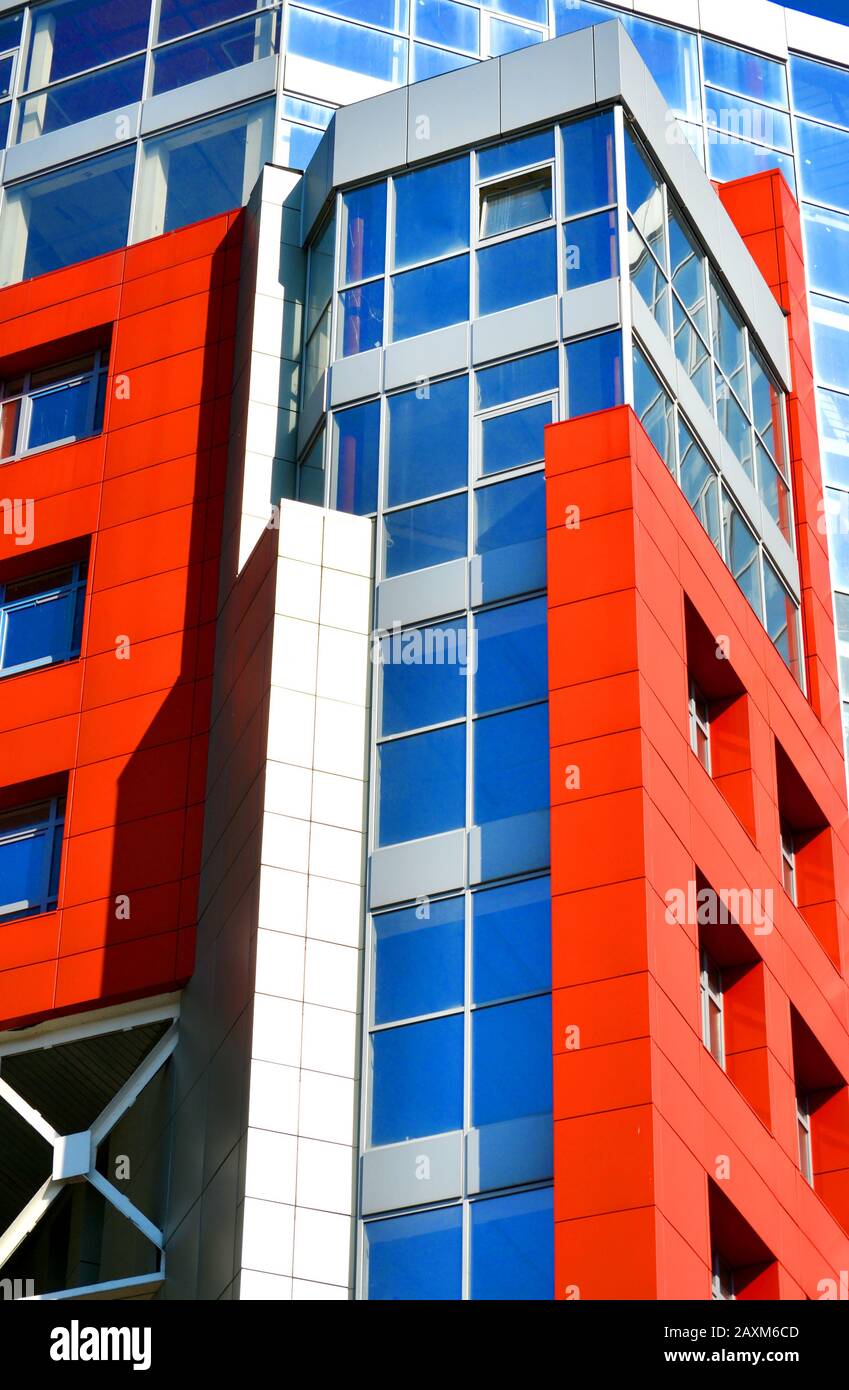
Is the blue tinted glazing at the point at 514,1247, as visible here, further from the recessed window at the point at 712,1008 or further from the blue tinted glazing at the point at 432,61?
the blue tinted glazing at the point at 432,61

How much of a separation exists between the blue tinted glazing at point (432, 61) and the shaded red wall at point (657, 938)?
46.7ft

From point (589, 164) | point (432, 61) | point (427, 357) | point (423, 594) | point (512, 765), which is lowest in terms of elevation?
point (512, 765)

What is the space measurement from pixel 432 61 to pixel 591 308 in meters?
12.4

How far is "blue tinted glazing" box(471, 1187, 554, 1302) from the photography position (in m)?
24.7

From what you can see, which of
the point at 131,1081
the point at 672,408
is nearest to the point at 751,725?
the point at 672,408

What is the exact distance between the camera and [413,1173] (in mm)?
26438

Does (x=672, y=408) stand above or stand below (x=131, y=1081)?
above

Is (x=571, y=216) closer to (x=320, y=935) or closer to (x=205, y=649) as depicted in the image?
(x=205, y=649)

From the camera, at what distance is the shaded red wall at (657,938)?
24547 millimetres

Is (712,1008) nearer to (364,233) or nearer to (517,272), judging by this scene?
(517,272)

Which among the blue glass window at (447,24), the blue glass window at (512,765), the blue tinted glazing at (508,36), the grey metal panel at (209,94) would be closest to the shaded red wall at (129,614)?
the grey metal panel at (209,94)

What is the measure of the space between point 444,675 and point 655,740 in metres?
3.44

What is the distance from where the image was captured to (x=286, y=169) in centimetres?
3775

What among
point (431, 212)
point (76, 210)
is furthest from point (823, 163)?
point (76, 210)
